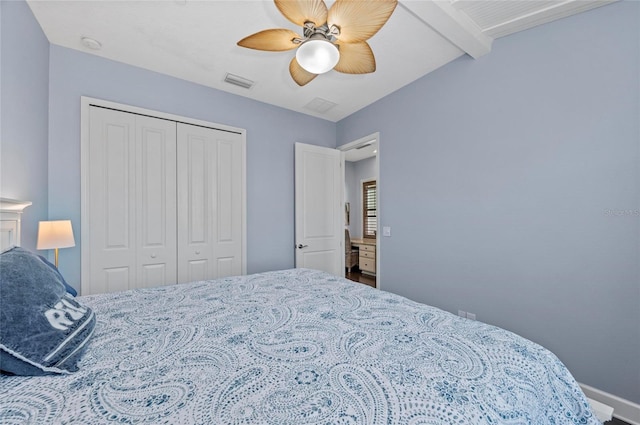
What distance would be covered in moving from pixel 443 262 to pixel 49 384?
8.76 ft

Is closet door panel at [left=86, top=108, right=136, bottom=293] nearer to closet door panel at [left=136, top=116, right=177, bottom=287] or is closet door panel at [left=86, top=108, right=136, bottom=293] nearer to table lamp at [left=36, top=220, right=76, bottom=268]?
closet door panel at [left=136, top=116, right=177, bottom=287]

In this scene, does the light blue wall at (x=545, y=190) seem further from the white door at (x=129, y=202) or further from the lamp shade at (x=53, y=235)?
the lamp shade at (x=53, y=235)

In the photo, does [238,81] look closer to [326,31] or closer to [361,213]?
[326,31]

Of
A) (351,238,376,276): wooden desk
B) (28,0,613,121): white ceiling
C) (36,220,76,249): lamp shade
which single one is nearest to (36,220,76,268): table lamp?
(36,220,76,249): lamp shade

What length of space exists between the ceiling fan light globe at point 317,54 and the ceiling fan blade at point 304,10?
110mm

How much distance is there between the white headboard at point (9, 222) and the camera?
135 centimetres

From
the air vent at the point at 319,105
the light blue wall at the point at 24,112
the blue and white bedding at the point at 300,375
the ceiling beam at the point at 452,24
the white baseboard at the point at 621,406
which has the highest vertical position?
the air vent at the point at 319,105

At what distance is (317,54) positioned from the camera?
1.49 meters

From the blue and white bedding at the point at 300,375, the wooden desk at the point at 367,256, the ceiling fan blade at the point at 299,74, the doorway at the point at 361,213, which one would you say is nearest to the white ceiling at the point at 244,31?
the ceiling fan blade at the point at 299,74

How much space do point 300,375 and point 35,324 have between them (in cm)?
82

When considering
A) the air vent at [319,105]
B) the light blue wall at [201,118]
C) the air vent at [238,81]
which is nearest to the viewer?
the light blue wall at [201,118]

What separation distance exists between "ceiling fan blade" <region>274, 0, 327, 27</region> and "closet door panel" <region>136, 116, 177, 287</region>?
6.07 ft

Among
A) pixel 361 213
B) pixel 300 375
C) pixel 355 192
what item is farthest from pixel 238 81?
pixel 361 213

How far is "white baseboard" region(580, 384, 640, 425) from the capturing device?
5.13 feet
